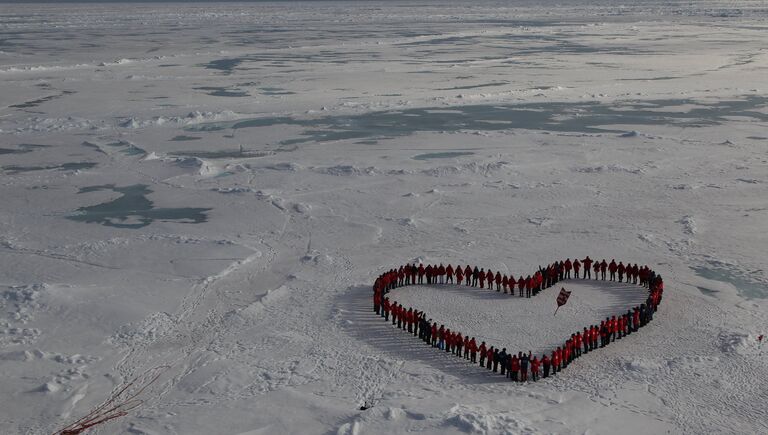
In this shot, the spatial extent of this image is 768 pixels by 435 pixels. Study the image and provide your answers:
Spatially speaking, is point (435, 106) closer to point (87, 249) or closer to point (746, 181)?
point (746, 181)

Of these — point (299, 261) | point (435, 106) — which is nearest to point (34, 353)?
point (299, 261)

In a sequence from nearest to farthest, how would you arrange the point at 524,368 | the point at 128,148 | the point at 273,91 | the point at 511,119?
the point at 524,368, the point at 128,148, the point at 511,119, the point at 273,91

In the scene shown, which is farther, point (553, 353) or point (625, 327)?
point (625, 327)

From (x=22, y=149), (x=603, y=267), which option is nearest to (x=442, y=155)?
(x=603, y=267)

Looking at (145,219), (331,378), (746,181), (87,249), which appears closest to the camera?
(331,378)

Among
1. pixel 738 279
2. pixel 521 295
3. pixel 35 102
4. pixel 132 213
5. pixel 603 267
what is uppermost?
pixel 603 267

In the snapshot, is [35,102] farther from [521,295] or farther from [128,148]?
[521,295]

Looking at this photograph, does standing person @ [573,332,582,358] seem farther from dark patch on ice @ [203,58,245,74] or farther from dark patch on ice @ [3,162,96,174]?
dark patch on ice @ [203,58,245,74]
